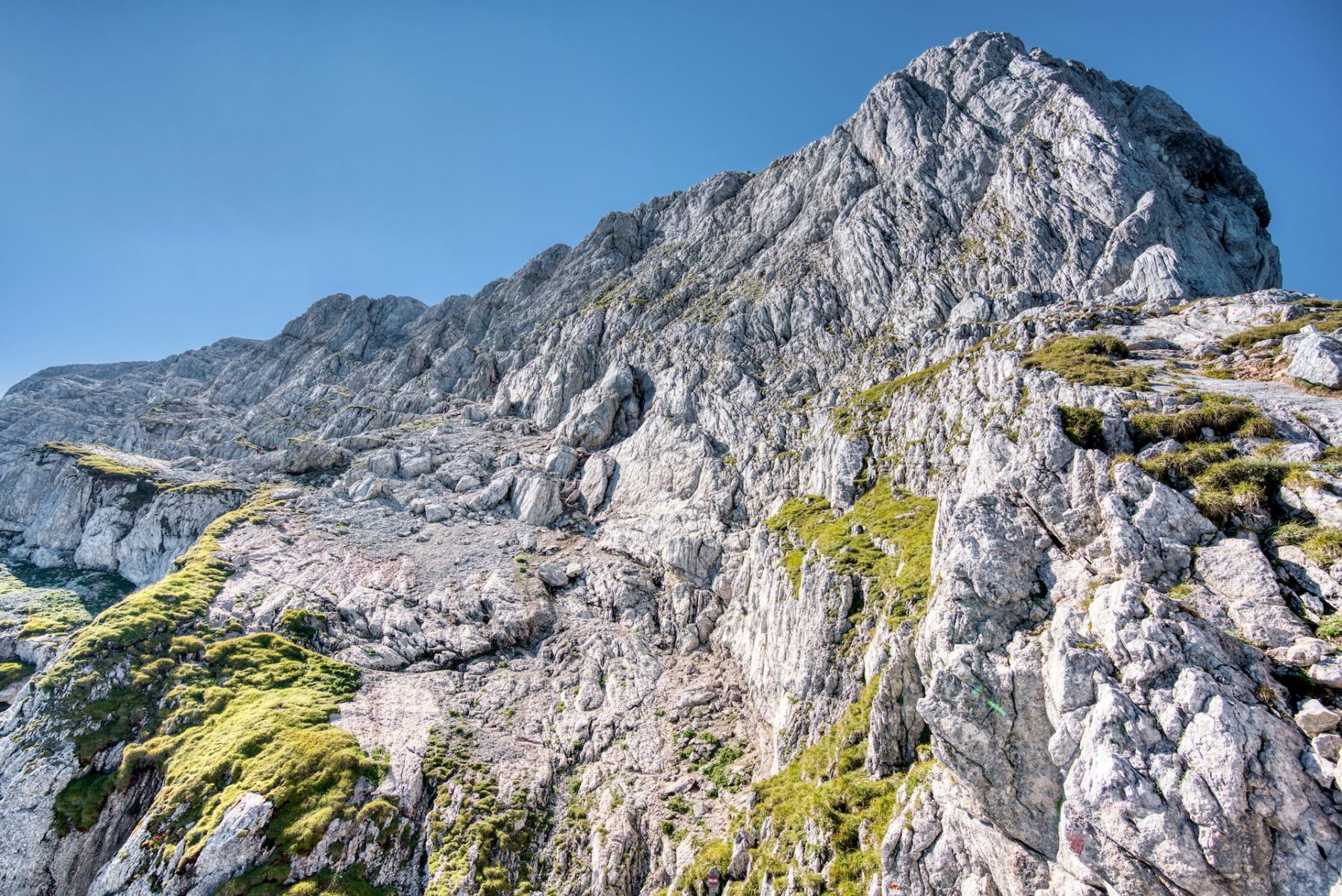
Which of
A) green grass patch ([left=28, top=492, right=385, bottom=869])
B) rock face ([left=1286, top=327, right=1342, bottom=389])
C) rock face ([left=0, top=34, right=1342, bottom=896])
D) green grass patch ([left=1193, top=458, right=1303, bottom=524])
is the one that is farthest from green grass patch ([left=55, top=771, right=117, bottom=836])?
rock face ([left=1286, top=327, right=1342, bottom=389])

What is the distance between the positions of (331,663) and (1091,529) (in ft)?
179

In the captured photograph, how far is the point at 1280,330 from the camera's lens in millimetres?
31656

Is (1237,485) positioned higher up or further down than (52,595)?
higher up

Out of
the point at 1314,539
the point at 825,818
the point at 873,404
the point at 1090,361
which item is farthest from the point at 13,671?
the point at 1090,361

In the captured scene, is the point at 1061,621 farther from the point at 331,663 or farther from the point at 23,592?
the point at 23,592

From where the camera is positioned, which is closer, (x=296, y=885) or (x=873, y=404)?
(x=296, y=885)

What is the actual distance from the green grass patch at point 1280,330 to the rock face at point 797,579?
0.27m

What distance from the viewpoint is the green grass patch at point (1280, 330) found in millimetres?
30469

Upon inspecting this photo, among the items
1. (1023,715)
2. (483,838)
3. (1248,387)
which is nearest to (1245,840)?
(1023,715)

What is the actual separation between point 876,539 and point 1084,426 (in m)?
17.5

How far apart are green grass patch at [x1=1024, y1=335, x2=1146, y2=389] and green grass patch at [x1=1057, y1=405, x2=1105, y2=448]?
5.24 m

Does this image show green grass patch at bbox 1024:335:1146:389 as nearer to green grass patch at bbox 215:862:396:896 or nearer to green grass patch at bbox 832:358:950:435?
green grass patch at bbox 832:358:950:435

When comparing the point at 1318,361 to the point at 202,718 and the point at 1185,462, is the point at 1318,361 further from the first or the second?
the point at 202,718

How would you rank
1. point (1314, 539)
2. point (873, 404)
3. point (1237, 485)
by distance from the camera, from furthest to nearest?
1. point (873, 404)
2. point (1237, 485)
3. point (1314, 539)
